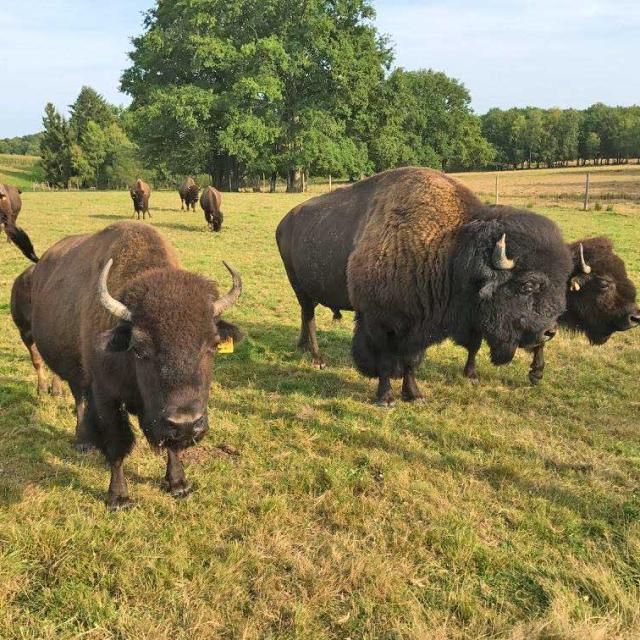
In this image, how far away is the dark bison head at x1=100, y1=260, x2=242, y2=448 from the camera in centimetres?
297

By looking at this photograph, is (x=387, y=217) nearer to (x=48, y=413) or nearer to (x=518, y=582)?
(x=518, y=582)

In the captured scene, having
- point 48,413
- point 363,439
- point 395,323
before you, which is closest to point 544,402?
point 395,323

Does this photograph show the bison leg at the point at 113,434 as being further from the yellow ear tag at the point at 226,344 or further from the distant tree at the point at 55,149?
the distant tree at the point at 55,149

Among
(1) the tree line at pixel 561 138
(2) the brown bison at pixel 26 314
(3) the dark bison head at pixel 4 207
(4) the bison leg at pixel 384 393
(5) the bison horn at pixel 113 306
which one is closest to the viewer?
(5) the bison horn at pixel 113 306

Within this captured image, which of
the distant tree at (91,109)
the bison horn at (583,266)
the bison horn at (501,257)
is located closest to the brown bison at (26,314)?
the bison horn at (501,257)


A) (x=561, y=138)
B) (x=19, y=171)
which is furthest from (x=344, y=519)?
(x=561, y=138)

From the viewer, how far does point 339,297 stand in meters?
6.49

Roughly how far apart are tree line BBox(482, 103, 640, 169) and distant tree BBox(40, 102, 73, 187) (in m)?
76.7

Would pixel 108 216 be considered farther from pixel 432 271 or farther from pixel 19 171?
pixel 19 171

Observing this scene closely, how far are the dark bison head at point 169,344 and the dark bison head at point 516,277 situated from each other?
262 centimetres

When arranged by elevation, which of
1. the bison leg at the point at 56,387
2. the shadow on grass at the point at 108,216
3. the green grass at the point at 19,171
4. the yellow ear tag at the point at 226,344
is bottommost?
the bison leg at the point at 56,387

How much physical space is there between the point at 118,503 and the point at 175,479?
0.42m

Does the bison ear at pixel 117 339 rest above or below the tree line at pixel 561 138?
below

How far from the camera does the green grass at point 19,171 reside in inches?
2604
